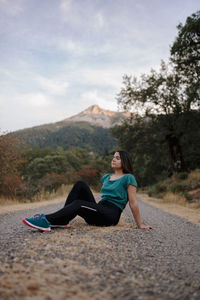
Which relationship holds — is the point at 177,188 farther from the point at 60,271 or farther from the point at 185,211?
the point at 60,271

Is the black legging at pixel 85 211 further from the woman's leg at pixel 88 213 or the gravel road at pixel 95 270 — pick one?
the gravel road at pixel 95 270

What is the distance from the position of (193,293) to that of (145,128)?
1845cm

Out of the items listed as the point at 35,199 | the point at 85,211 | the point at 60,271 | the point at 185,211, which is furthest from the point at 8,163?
the point at 60,271

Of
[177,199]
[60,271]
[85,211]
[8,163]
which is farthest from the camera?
[8,163]

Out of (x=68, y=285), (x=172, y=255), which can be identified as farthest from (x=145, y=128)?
(x=68, y=285)

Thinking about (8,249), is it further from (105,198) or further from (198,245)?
(198,245)

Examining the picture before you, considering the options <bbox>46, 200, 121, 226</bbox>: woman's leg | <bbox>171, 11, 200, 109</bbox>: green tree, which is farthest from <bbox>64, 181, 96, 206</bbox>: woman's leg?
<bbox>171, 11, 200, 109</bbox>: green tree

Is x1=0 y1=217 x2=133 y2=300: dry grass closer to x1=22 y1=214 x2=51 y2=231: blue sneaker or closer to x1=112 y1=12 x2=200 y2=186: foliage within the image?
x1=22 y1=214 x2=51 y2=231: blue sneaker

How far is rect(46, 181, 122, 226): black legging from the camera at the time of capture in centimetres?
367

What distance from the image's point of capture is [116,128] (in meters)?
20.7

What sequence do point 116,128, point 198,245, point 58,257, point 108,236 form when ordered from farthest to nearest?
point 116,128 → point 198,245 → point 108,236 → point 58,257

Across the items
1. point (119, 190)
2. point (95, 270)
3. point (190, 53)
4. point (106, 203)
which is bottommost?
point (95, 270)

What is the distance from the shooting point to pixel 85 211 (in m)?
3.85

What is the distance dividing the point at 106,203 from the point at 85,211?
0.47 metres
